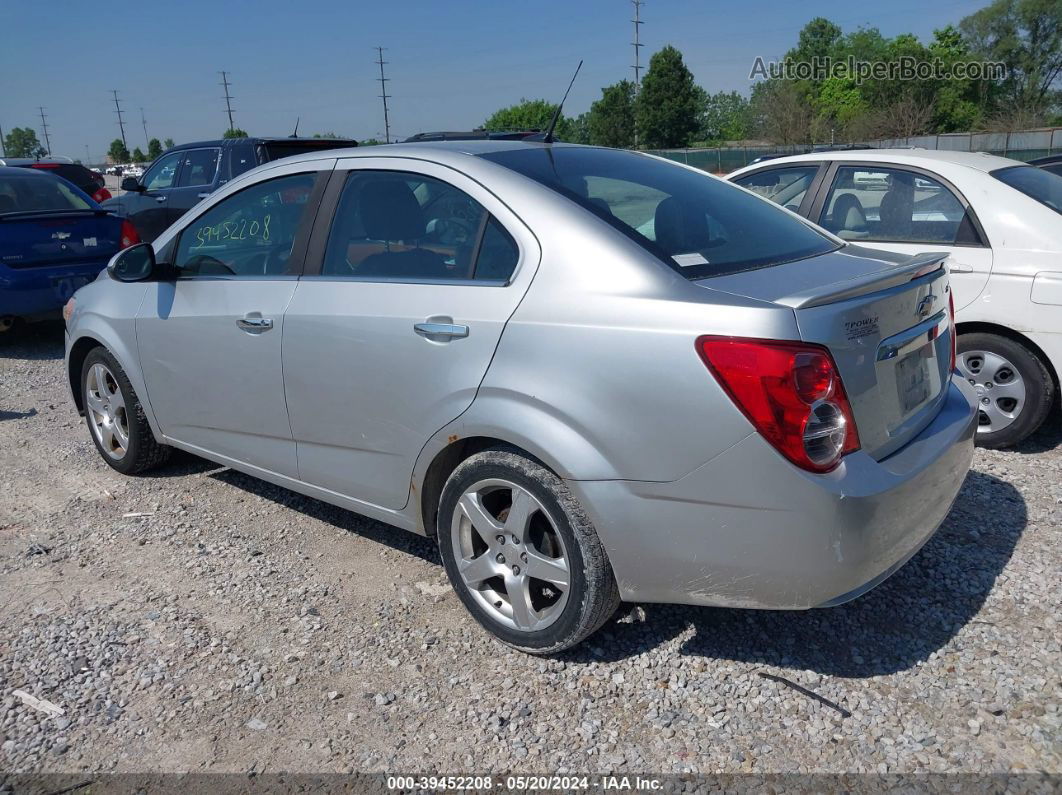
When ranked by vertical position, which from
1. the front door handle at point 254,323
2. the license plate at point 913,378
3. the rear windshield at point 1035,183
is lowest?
the license plate at point 913,378

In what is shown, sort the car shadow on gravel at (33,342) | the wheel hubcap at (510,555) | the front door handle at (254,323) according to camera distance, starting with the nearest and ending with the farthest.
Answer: the wheel hubcap at (510,555) < the front door handle at (254,323) < the car shadow on gravel at (33,342)

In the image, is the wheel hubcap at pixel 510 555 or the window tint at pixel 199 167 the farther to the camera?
the window tint at pixel 199 167

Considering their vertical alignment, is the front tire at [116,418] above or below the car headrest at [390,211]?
below

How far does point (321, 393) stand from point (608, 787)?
1825 millimetres

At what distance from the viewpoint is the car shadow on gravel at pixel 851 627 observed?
3.05 meters

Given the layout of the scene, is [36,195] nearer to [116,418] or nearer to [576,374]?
[116,418]

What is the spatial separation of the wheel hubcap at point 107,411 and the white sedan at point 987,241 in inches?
169

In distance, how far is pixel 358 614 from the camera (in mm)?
3428

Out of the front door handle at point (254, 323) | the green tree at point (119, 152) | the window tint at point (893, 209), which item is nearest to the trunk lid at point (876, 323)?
the front door handle at point (254, 323)

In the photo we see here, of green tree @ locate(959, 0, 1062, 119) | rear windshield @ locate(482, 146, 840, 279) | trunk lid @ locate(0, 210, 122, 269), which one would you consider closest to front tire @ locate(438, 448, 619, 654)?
rear windshield @ locate(482, 146, 840, 279)

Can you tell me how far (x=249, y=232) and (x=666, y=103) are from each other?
258ft

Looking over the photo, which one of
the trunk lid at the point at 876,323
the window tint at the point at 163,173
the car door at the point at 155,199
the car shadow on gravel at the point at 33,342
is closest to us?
the trunk lid at the point at 876,323

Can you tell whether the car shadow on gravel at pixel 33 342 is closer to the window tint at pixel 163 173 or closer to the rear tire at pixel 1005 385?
the window tint at pixel 163 173

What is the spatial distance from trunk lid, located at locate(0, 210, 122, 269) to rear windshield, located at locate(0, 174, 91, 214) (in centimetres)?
41
